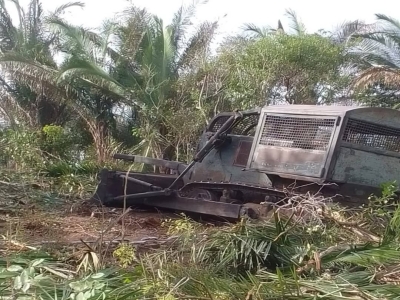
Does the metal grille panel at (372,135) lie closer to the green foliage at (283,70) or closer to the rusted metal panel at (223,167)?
the rusted metal panel at (223,167)

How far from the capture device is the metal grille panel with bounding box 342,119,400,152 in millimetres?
7816

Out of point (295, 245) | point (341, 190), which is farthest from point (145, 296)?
point (341, 190)

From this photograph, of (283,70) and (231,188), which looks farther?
(283,70)

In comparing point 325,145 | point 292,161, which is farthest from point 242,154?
point 325,145

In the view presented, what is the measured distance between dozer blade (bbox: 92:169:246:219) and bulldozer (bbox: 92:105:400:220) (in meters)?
0.02

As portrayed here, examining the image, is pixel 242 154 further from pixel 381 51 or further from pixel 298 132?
pixel 381 51

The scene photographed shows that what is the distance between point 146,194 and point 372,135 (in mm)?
3039

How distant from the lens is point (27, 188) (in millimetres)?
10555

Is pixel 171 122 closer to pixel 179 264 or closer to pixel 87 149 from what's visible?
pixel 87 149

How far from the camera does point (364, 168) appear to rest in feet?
26.0

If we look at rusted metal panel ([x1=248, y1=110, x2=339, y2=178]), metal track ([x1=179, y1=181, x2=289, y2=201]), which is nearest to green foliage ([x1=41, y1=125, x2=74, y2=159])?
metal track ([x1=179, y1=181, x2=289, y2=201])

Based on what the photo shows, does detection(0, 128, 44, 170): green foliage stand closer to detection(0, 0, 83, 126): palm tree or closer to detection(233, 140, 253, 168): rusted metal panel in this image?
detection(0, 0, 83, 126): palm tree

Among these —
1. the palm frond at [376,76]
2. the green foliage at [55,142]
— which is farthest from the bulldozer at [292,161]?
the green foliage at [55,142]

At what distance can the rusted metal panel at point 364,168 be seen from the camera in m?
7.71
